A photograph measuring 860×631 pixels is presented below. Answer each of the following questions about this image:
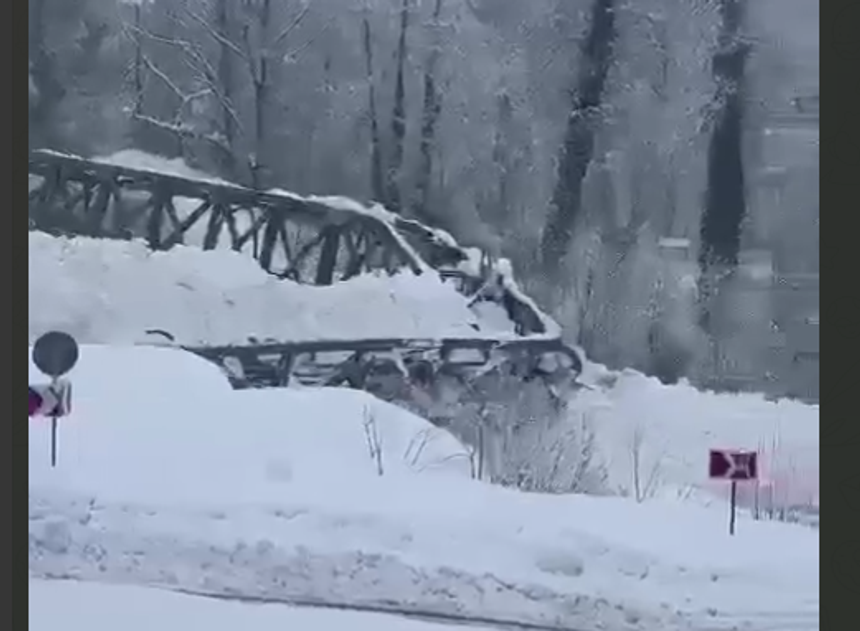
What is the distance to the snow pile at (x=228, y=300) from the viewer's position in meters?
6.32

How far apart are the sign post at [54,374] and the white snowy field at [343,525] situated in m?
0.05

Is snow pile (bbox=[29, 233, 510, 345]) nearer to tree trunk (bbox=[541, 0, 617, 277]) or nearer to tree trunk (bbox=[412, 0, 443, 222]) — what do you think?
tree trunk (bbox=[412, 0, 443, 222])

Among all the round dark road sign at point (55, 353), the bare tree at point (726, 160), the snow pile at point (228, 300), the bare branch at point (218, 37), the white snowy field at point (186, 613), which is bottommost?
the white snowy field at point (186, 613)

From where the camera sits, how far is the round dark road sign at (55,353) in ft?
19.9

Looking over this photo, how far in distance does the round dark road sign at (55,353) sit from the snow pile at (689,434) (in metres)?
2.24

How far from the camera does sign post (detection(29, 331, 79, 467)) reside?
236 inches

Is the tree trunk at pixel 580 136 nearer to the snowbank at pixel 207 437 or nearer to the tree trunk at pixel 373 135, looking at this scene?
the tree trunk at pixel 373 135

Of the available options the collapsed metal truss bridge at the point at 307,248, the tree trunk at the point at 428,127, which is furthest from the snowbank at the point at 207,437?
the tree trunk at the point at 428,127

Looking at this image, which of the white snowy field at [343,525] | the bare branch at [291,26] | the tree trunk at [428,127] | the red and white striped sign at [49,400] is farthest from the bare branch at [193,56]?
the red and white striped sign at [49,400]

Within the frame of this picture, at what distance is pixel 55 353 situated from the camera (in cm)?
612

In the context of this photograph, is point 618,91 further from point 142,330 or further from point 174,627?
point 174,627

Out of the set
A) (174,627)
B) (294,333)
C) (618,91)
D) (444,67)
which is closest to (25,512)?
(174,627)

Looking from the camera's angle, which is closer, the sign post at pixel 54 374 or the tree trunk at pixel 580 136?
the sign post at pixel 54 374

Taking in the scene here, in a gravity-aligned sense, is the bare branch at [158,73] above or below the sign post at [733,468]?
above
